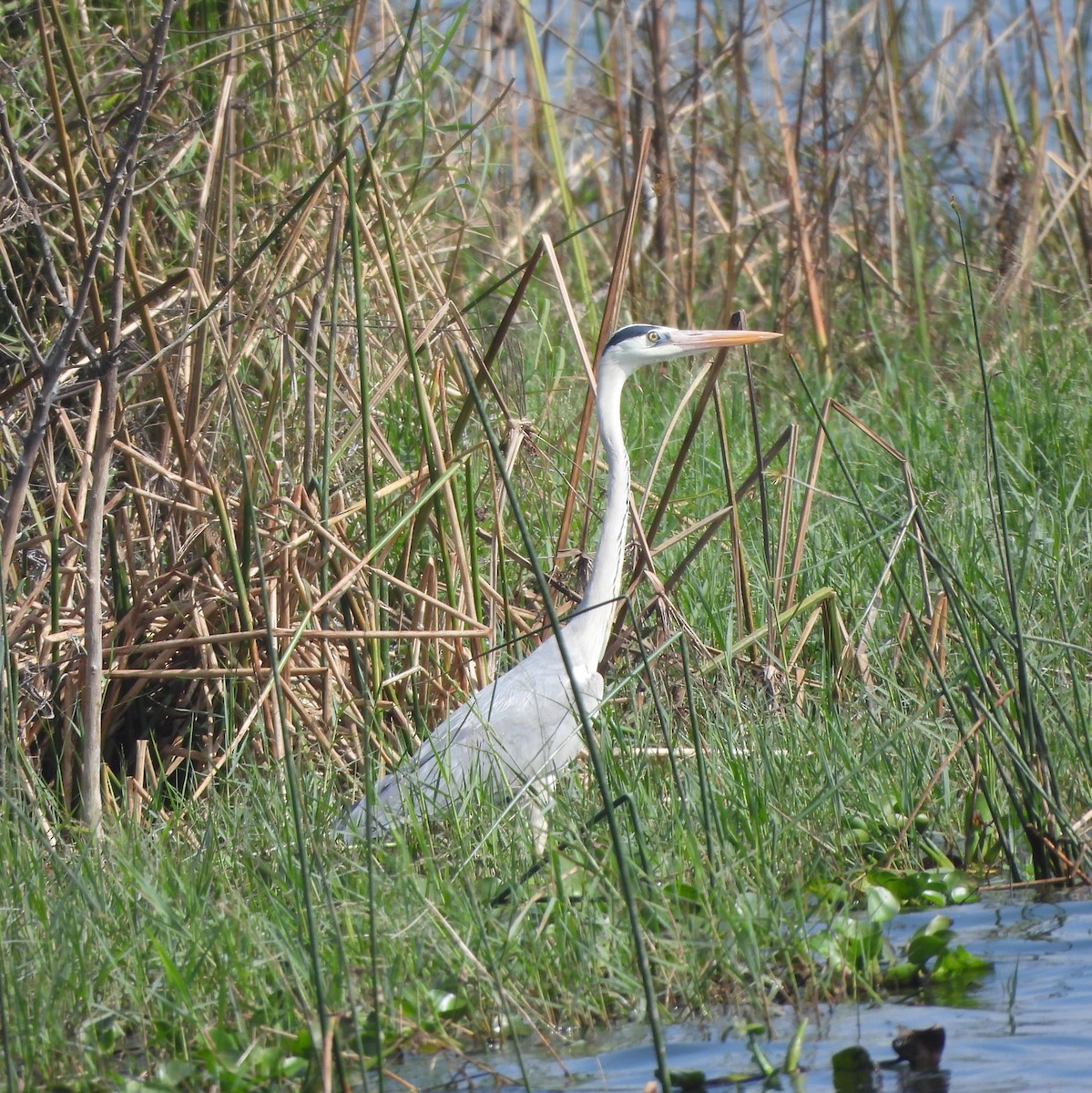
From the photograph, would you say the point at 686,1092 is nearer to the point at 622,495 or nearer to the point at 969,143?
the point at 622,495

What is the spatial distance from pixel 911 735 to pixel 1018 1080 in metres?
1.12

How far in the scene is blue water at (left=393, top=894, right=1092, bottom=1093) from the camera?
98.2 inches

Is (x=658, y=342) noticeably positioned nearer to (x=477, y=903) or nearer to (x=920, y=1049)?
(x=477, y=903)

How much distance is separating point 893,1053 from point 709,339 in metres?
2.36

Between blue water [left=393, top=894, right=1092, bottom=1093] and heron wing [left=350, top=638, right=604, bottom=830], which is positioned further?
heron wing [left=350, top=638, right=604, bottom=830]

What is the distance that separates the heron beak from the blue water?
2013 mm

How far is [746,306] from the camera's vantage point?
7.35m

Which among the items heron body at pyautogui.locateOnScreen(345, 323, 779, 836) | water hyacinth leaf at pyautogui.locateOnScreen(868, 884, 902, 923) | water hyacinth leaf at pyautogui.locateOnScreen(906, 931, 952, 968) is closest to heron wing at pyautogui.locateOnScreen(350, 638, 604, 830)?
heron body at pyautogui.locateOnScreen(345, 323, 779, 836)

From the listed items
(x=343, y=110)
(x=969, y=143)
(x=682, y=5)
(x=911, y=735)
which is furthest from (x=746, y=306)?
(x=682, y=5)

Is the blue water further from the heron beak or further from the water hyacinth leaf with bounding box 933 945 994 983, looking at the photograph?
the heron beak

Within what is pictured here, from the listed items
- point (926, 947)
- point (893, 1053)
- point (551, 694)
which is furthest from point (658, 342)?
point (893, 1053)

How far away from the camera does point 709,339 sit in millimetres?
4473

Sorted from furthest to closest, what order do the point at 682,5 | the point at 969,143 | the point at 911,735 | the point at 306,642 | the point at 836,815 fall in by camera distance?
the point at 682,5, the point at 969,143, the point at 306,642, the point at 911,735, the point at 836,815

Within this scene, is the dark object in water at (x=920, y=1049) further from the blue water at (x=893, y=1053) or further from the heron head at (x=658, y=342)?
the heron head at (x=658, y=342)
